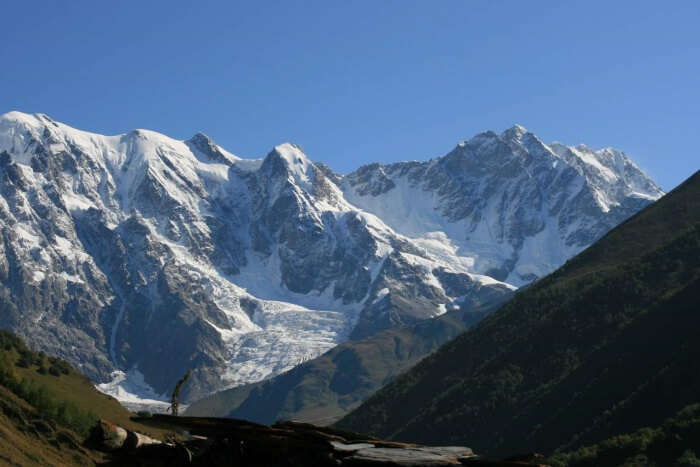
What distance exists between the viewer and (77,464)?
119m

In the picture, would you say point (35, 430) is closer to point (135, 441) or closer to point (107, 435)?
point (135, 441)

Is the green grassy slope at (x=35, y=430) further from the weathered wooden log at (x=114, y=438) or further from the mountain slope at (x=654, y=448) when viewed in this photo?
the weathered wooden log at (x=114, y=438)

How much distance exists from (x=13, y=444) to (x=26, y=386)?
183 feet

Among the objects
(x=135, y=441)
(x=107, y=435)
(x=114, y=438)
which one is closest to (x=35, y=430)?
(x=135, y=441)

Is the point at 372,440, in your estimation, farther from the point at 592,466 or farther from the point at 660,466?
the point at 592,466

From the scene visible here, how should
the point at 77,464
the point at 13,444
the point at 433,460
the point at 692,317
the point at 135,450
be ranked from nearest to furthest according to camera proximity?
the point at 433,460 < the point at 135,450 < the point at 13,444 < the point at 77,464 < the point at 692,317

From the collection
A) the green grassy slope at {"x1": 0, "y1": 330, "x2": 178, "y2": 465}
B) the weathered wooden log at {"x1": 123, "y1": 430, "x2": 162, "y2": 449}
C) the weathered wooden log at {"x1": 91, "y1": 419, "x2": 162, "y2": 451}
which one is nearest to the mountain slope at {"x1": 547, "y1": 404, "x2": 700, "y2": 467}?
the green grassy slope at {"x1": 0, "y1": 330, "x2": 178, "y2": 465}

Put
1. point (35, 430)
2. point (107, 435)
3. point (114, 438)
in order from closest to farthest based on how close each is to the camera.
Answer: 1. point (107, 435)
2. point (114, 438)
3. point (35, 430)

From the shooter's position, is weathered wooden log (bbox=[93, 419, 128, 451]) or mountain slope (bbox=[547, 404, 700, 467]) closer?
weathered wooden log (bbox=[93, 419, 128, 451])

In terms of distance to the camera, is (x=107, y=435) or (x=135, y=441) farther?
(x=135, y=441)

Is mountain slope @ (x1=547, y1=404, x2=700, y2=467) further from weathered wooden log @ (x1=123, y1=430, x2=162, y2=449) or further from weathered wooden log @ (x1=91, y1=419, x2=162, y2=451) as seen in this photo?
weathered wooden log @ (x1=91, y1=419, x2=162, y2=451)

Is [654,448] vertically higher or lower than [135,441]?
higher

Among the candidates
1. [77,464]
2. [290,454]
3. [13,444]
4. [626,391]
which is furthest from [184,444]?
[626,391]

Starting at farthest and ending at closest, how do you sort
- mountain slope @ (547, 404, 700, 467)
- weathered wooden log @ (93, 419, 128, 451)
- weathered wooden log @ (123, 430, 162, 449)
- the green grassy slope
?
mountain slope @ (547, 404, 700, 467) < the green grassy slope < weathered wooden log @ (123, 430, 162, 449) < weathered wooden log @ (93, 419, 128, 451)
